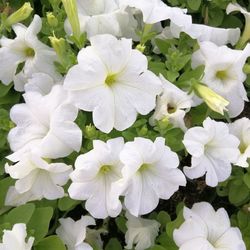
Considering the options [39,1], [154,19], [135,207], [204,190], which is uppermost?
[154,19]

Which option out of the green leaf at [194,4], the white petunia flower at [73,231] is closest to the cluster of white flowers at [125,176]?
the white petunia flower at [73,231]

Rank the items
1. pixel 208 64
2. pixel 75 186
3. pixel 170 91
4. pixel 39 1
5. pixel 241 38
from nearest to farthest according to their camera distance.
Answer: pixel 75 186, pixel 170 91, pixel 208 64, pixel 241 38, pixel 39 1

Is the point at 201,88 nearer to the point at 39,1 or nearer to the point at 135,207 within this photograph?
the point at 135,207

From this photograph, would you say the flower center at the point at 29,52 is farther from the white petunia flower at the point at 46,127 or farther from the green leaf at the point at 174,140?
the green leaf at the point at 174,140

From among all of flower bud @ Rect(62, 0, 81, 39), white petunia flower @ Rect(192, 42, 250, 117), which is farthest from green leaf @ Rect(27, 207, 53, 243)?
white petunia flower @ Rect(192, 42, 250, 117)

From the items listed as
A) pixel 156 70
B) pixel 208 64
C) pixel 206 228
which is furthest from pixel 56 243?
pixel 208 64

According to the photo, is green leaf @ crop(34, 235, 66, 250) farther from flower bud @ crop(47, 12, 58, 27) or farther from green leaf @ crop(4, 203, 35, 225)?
flower bud @ crop(47, 12, 58, 27)
